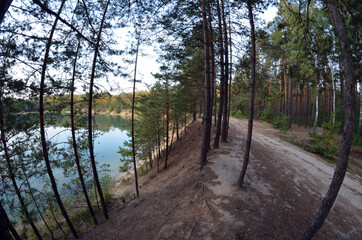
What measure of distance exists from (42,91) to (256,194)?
27.3 feet

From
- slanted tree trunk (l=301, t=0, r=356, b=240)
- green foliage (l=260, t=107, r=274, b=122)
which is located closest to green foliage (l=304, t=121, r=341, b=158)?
green foliage (l=260, t=107, r=274, b=122)

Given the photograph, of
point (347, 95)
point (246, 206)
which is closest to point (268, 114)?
point (246, 206)

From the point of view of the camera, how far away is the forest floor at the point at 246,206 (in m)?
4.62

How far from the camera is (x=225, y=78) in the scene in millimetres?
9766

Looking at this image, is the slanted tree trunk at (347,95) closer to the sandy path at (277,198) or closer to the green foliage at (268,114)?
the sandy path at (277,198)

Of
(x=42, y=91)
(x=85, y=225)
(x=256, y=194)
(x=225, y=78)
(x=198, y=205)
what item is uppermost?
(x=225, y=78)

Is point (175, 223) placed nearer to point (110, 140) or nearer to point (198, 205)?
point (198, 205)

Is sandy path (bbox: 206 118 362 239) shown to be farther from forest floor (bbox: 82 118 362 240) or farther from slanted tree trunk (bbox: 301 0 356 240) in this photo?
slanted tree trunk (bbox: 301 0 356 240)

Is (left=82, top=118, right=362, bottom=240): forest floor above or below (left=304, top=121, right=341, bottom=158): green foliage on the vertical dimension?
below

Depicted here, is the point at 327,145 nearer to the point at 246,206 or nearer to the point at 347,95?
the point at 246,206

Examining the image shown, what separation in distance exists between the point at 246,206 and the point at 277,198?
141 centimetres

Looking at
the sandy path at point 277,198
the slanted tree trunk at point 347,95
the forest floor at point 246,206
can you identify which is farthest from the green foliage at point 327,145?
the slanted tree trunk at point 347,95

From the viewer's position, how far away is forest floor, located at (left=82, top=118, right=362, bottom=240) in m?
4.62

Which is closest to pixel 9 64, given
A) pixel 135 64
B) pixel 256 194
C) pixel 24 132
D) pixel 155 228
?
pixel 24 132
